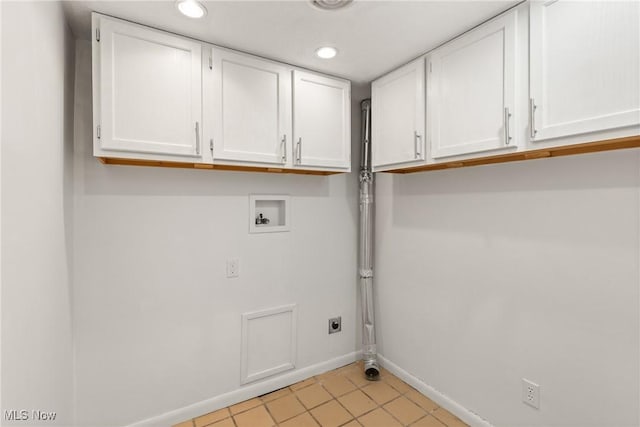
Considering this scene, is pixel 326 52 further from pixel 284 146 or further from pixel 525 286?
pixel 525 286

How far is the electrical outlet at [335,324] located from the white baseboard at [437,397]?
0.43 metres

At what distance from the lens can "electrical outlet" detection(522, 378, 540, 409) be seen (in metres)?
1.61

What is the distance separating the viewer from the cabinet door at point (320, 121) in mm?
2047

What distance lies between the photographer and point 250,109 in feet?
6.18

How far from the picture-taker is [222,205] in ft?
6.82

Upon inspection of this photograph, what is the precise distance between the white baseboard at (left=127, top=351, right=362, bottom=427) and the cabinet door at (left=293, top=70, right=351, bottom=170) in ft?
5.23

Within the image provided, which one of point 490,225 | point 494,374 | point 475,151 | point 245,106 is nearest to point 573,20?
point 475,151

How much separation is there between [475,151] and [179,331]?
2043 mm

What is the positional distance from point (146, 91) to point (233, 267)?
1.17 m

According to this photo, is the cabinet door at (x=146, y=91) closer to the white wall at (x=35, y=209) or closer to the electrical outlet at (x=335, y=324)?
the white wall at (x=35, y=209)

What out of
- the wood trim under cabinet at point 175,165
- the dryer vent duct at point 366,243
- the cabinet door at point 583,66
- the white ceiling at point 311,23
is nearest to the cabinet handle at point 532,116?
the cabinet door at point 583,66

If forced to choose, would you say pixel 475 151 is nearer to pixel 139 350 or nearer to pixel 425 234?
pixel 425 234

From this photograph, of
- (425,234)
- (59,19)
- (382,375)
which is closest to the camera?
(59,19)

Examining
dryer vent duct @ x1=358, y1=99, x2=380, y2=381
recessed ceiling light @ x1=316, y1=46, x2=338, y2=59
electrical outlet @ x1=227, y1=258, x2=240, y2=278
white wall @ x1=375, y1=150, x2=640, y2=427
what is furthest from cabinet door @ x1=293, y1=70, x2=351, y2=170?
electrical outlet @ x1=227, y1=258, x2=240, y2=278
